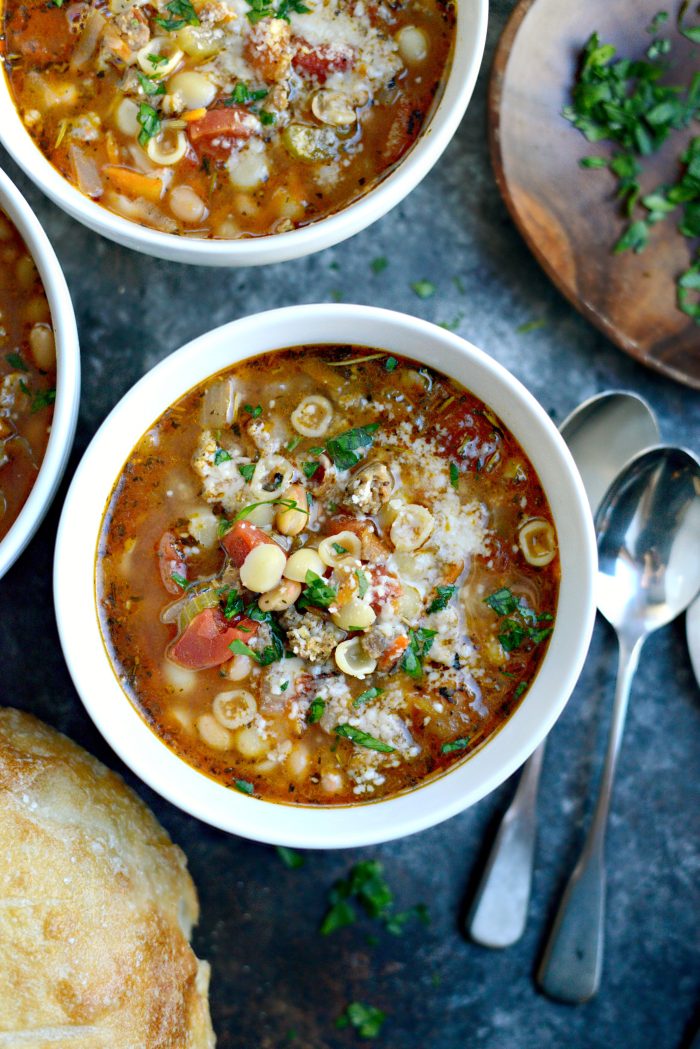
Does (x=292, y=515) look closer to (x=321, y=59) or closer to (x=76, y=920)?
(x=321, y=59)

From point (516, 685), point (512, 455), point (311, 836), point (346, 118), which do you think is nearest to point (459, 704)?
point (516, 685)

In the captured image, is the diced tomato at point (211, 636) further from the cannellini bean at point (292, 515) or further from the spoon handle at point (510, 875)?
the spoon handle at point (510, 875)

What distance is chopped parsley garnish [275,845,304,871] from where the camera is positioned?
2.78 m

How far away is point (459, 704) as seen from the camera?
85.4 inches

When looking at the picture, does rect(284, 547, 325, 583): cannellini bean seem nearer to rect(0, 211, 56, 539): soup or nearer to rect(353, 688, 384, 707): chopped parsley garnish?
rect(353, 688, 384, 707): chopped parsley garnish

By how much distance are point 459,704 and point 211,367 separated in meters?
0.94

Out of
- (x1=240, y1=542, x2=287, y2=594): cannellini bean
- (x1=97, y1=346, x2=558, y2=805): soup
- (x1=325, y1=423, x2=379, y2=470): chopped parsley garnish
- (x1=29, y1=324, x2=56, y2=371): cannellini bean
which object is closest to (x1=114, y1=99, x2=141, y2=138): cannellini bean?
(x1=29, y1=324, x2=56, y2=371): cannellini bean

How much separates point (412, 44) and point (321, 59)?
21 cm

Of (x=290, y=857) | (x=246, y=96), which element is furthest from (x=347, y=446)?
(x=290, y=857)

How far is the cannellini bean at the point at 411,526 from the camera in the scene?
2.11m

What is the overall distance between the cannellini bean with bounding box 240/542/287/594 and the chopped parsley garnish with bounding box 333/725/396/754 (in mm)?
359

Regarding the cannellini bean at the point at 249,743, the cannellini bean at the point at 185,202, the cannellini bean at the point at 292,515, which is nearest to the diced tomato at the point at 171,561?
the cannellini bean at the point at 292,515

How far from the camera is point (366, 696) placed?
212 centimetres

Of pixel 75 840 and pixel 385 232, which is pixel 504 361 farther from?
pixel 75 840
